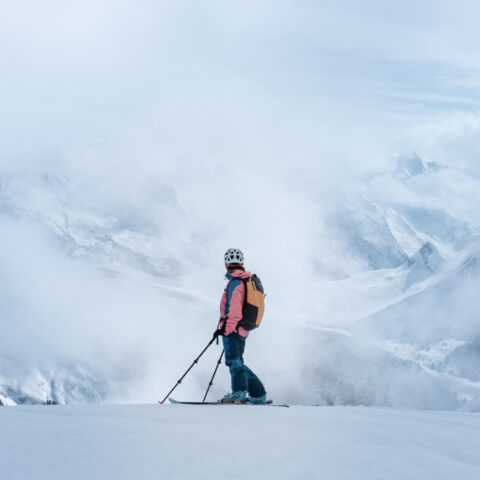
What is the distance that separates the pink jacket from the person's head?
0.68 ft

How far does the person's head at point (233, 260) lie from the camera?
1348cm

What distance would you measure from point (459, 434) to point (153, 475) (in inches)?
195

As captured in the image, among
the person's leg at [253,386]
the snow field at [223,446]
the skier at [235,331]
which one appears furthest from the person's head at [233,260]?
the snow field at [223,446]

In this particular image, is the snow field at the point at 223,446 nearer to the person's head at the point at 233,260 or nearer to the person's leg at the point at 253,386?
the person's leg at the point at 253,386

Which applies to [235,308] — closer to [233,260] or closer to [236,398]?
[233,260]

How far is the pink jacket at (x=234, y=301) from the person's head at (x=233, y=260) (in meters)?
0.21

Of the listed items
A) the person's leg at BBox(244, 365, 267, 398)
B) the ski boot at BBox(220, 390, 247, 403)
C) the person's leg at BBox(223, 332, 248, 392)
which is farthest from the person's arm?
the ski boot at BBox(220, 390, 247, 403)

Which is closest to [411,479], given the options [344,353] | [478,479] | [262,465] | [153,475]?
[478,479]

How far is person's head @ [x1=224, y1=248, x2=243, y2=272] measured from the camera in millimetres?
13477

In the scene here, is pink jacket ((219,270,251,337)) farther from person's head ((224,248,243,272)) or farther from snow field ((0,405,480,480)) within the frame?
snow field ((0,405,480,480))

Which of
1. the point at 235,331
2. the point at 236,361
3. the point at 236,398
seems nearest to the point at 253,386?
the point at 236,398

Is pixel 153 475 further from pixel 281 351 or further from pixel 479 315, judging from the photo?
pixel 479 315

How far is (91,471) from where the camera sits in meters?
5.78

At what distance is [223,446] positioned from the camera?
696 centimetres
